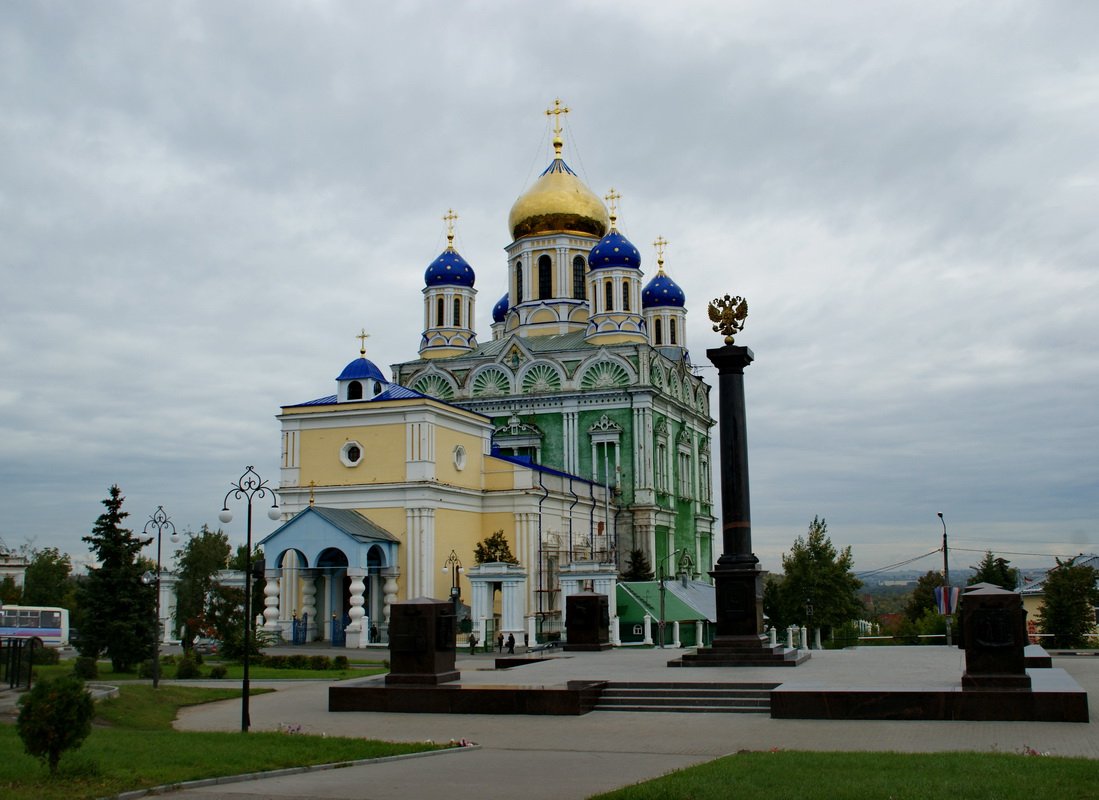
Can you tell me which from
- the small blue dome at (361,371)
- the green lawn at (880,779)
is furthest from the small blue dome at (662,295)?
the green lawn at (880,779)

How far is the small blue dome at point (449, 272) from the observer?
185 feet

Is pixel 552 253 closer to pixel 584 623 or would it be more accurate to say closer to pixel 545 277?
pixel 545 277

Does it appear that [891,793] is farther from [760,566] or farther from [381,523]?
[381,523]

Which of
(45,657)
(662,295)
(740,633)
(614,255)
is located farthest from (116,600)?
(662,295)

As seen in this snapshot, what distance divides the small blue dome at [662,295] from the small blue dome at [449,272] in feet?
33.4

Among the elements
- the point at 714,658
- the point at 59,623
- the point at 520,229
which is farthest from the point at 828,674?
the point at 520,229

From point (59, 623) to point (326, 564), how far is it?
1037cm

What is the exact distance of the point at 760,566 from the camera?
879 inches

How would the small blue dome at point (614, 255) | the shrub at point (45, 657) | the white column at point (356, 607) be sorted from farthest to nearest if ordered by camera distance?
the small blue dome at point (614, 255) → the white column at point (356, 607) → the shrub at point (45, 657)

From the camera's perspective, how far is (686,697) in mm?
17359

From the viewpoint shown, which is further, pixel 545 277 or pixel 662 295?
pixel 662 295

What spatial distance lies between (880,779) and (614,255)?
4422 centimetres

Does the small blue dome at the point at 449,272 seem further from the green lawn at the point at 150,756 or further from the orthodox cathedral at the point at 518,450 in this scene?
the green lawn at the point at 150,756

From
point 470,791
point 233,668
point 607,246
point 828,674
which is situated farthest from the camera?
point 607,246
